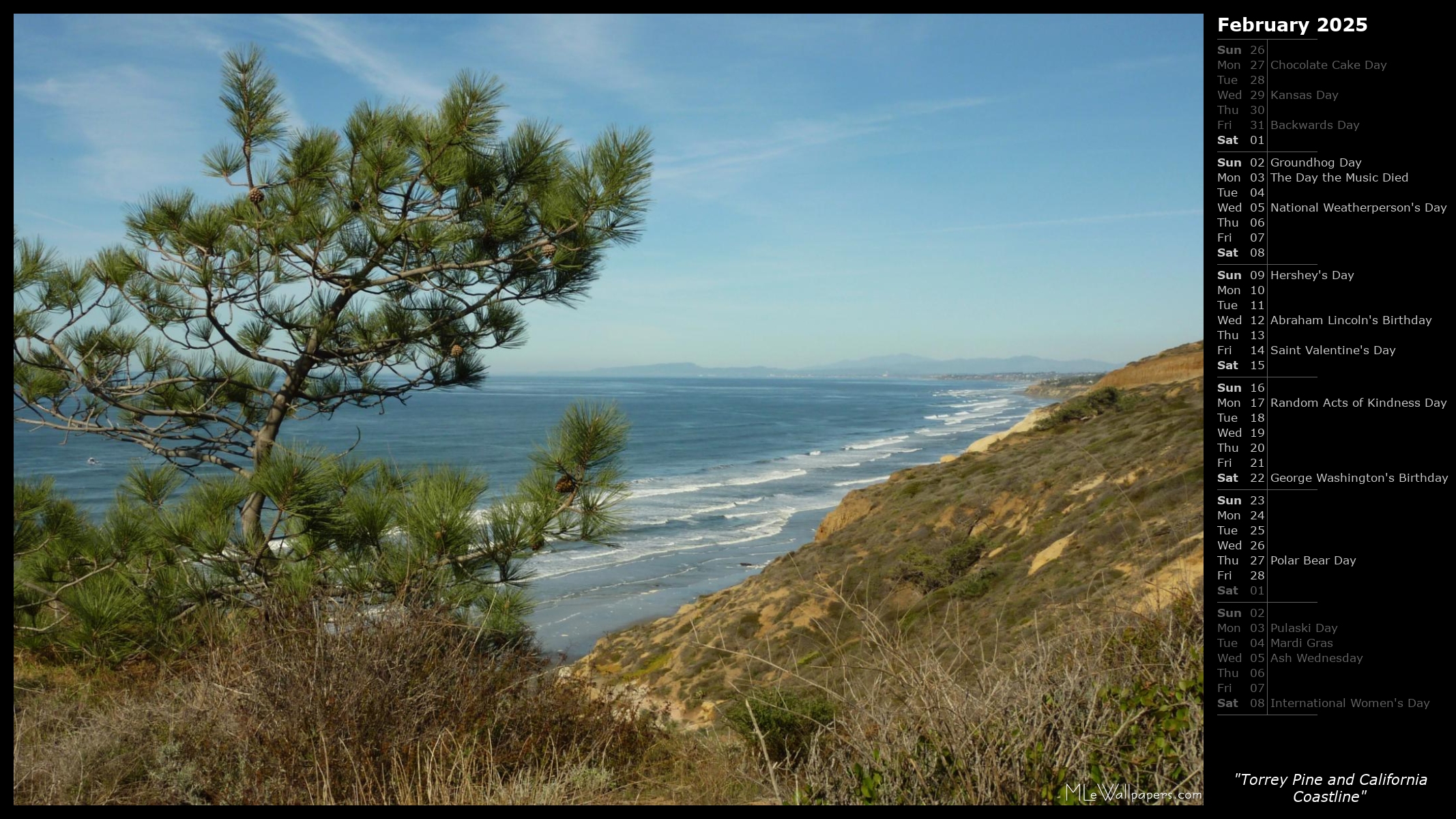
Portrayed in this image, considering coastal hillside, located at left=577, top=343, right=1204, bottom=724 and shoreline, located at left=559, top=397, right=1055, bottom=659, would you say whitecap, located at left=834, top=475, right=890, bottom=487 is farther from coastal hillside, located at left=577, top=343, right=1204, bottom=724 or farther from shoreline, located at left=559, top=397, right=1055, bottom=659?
coastal hillside, located at left=577, top=343, right=1204, bottom=724

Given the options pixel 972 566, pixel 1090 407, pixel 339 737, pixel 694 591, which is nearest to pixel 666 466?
pixel 694 591

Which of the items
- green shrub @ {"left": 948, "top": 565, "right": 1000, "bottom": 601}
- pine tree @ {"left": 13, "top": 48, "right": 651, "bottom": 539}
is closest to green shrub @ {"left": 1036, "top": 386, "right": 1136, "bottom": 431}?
green shrub @ {"left": 948, "top": 565, "right": 1000, "bottom": 601}

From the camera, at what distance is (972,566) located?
38.0ft

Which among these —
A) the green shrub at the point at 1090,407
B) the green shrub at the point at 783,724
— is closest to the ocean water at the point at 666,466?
the green shrub at the point at 783,724

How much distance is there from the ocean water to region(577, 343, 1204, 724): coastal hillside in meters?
2.10

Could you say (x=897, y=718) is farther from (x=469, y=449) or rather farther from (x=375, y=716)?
(x=469, y=449)

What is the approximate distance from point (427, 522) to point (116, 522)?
234cm

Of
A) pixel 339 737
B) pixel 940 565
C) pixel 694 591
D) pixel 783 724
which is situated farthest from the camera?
pixel 694 591

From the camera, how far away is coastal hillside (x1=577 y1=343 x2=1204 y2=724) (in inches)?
269

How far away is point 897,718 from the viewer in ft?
10.2

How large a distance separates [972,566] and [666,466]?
97.1 ft

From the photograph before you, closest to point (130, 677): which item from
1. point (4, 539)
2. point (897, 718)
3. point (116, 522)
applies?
point (116, 522)

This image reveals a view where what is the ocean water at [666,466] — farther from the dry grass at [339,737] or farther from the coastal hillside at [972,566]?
the coastal hillside at [972,566]
